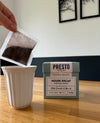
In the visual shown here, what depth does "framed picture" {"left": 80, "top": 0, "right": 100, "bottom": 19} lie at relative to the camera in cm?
91

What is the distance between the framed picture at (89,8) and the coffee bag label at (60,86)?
71 centimetres

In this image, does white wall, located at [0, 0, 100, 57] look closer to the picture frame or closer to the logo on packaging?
the logo on packaging

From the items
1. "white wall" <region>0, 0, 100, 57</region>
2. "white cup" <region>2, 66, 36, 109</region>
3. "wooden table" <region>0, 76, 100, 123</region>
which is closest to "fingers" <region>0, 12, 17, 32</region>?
"white cup" <region>2, 66, 36, 109</region>

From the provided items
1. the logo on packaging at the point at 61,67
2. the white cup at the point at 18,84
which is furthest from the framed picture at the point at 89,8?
the white cup at the point at 18,84

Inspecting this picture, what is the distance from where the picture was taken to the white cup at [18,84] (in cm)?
33

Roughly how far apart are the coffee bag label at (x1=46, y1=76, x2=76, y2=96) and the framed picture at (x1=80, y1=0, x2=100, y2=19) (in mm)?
709

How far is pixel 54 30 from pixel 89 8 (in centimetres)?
36

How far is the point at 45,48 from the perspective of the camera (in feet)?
3.85

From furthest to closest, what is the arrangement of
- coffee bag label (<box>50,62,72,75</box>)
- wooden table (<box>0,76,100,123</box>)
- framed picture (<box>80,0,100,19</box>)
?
framed picture (<box>80,0,100,19</box>) < coffee bag label (<box>50,62,72,75</box>) < wooden table (<box>0,76,100,123</box>)

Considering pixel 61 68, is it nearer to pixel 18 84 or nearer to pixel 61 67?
pixel 61 67

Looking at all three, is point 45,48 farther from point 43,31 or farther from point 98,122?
point 98,122

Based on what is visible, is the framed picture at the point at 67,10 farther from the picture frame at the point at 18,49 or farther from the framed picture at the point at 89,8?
the picture frame at the point at 18,49

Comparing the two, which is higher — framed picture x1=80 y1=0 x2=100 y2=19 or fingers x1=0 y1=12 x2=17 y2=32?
framed picture x1=80 y1=0 x2=100 y2=19

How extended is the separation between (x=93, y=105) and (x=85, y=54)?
0.64 meters
